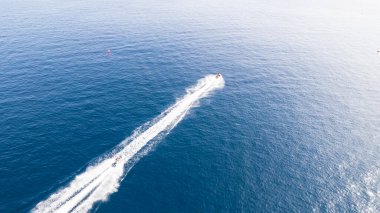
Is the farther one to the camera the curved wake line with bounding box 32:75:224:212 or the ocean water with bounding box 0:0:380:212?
the ocean water with bounding box 0:0:380:212

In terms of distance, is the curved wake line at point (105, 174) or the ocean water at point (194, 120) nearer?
the curved wake line at point (105, 174)

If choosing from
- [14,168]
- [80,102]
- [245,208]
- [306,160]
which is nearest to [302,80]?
[306,160]

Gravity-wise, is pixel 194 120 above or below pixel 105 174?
above

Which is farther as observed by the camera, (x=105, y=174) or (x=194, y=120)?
(x=194, y=120)

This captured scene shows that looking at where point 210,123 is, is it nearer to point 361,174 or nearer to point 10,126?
point 361,174
